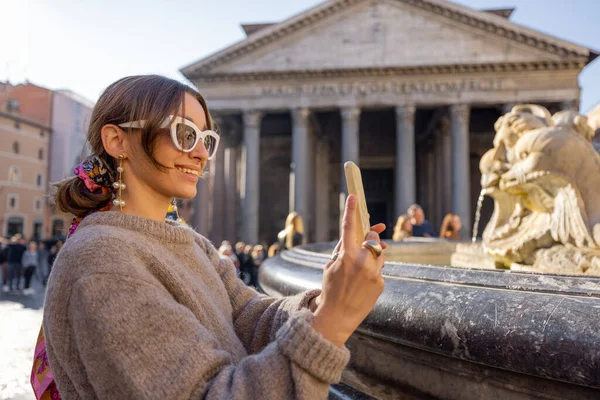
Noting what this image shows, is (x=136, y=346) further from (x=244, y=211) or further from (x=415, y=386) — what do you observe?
(x=244, y=211)

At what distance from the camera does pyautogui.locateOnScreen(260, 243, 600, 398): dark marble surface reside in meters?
1.09

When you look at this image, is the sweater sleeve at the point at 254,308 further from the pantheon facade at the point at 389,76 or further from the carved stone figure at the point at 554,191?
the pantheon facade at the point at 389,76

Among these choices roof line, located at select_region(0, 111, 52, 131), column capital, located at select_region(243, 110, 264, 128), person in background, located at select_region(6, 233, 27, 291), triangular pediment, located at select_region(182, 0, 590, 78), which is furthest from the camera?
roof line, located at select_region(0, 111, 52, 131)

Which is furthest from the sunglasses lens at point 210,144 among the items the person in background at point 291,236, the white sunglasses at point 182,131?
the person in background at point 291,236

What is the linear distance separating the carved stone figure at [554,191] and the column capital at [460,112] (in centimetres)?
1734

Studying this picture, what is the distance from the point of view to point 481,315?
1271 millimetres

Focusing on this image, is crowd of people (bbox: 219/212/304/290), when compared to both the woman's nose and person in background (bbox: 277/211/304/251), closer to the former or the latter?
person in background (bbox: 277/211/304/251)

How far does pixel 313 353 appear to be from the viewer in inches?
31.6

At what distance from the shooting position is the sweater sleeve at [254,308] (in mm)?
1183

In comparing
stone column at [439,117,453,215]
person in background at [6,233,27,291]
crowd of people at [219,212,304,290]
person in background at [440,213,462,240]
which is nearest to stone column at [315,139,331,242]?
stone column at [439,117,453,215]

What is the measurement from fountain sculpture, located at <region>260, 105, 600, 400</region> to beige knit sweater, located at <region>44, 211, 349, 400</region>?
1.97 feet

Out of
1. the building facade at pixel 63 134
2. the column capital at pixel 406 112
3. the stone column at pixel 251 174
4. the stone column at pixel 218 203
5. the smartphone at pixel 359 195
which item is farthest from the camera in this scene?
the building facade at pixel 63 134

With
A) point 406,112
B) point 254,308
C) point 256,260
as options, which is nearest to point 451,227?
point 256,260

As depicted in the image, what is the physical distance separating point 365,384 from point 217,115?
2032 cm
